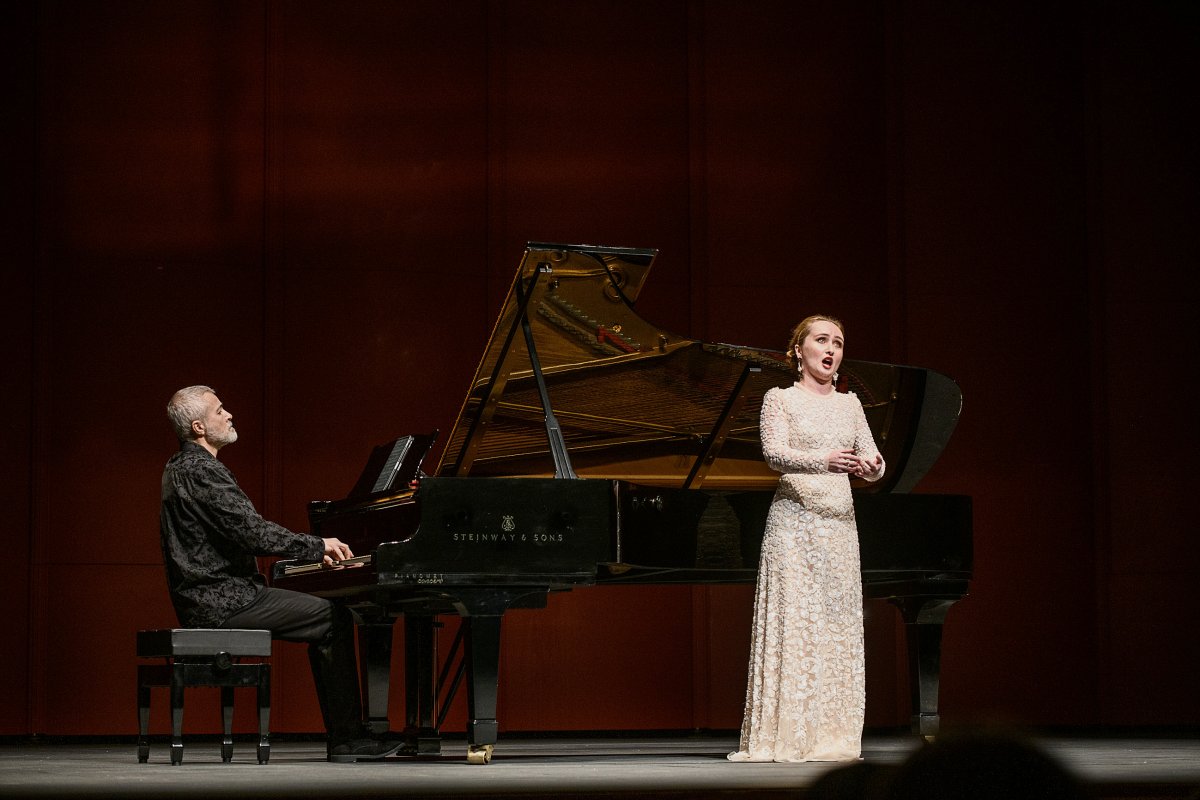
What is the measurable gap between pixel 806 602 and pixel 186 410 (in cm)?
201

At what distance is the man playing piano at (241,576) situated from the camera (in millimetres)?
4453

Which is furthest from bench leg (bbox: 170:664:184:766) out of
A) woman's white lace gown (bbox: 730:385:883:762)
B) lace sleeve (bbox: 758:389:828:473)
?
lace sleeve (bbox: 758:389:828:473)

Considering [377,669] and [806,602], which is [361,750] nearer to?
[377,669]

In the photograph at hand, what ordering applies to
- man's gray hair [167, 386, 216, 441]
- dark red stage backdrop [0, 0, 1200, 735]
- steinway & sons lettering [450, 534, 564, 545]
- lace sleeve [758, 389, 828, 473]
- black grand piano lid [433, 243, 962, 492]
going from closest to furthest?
steinway & sons lettering [450, 534, 564, 545] → lace sleeve [758, 389, 828, 473] → black grand piano lid [433, 243, 962, 492] → man's gray hair [167, 386, 216, 441] → dark red stage backdrop [0, 0, 1200, 735]

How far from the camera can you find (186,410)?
181 inches

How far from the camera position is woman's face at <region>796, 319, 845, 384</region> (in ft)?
14.3

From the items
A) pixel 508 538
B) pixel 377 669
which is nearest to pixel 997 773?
pixel 508 538

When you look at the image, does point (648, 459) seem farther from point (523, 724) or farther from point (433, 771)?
point (523, 724)

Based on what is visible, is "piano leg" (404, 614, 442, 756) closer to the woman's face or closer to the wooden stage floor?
the wooden stage floor

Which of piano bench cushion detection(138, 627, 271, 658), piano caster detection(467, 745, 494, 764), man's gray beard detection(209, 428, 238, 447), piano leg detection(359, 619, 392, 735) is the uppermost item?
man's gray beard detection(209, 428, 238, 447)

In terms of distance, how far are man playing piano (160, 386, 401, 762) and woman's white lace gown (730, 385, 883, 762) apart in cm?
121

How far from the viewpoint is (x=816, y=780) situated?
3.69 ft

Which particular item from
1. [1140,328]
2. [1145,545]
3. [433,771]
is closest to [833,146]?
[1140,328]

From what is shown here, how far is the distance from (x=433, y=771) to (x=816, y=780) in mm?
2823
